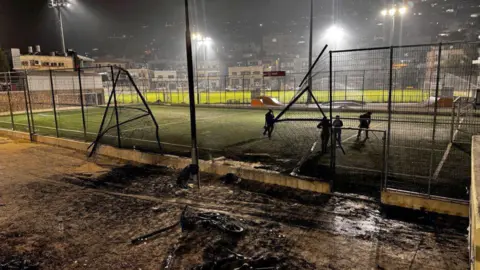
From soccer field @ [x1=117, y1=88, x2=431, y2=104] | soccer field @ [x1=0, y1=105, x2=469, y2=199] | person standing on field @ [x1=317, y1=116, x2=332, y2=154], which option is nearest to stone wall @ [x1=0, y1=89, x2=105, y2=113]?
soccer field @ [x1=117, y1=88, x2=431, y2=104]

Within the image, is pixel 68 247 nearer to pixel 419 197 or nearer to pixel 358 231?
pixel 358 231

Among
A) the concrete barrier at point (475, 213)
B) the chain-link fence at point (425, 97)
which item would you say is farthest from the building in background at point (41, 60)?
the concrete barrier at point (475, 213)

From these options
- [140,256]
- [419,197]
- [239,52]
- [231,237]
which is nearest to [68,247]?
[140,256]

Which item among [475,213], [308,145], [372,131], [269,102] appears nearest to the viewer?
[475,213]

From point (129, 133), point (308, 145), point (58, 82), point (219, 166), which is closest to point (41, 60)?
point (58, 82)

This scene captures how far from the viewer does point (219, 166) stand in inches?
360

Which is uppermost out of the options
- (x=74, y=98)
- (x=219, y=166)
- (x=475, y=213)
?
(x=74, y=98)

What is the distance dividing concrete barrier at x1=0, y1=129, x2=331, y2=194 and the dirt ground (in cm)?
33

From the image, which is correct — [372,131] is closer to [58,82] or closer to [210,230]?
[210,230]

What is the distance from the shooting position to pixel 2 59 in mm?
39938

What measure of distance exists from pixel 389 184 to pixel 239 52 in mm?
143717

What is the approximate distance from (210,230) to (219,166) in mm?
3605

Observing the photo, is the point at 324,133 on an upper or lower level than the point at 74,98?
lower

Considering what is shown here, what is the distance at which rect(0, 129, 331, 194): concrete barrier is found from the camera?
7730 millimetres
